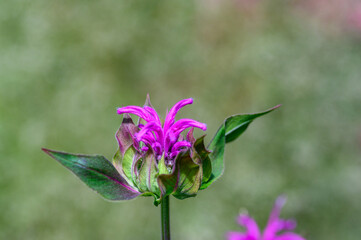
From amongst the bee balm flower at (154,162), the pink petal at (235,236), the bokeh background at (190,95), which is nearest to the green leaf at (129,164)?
the bee balm flower at (154,162)

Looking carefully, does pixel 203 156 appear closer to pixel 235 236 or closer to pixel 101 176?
pixel 101 176

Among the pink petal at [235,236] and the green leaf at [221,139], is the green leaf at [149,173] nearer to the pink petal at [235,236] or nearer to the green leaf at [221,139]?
the green leaf at [221,139]

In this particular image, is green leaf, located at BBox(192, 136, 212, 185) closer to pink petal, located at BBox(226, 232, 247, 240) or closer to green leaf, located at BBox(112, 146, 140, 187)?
green leaf, located at BBox(112, 146, 140, 187)

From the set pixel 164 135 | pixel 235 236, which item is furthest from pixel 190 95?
pixel 164 135

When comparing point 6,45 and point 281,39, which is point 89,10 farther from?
point 281,39

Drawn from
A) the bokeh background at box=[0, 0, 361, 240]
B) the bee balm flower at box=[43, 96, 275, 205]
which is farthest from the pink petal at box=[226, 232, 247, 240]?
the bokeh background at box=[0, 0, 361, 240]

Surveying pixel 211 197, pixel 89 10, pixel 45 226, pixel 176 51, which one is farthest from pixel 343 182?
pixel 89 10
